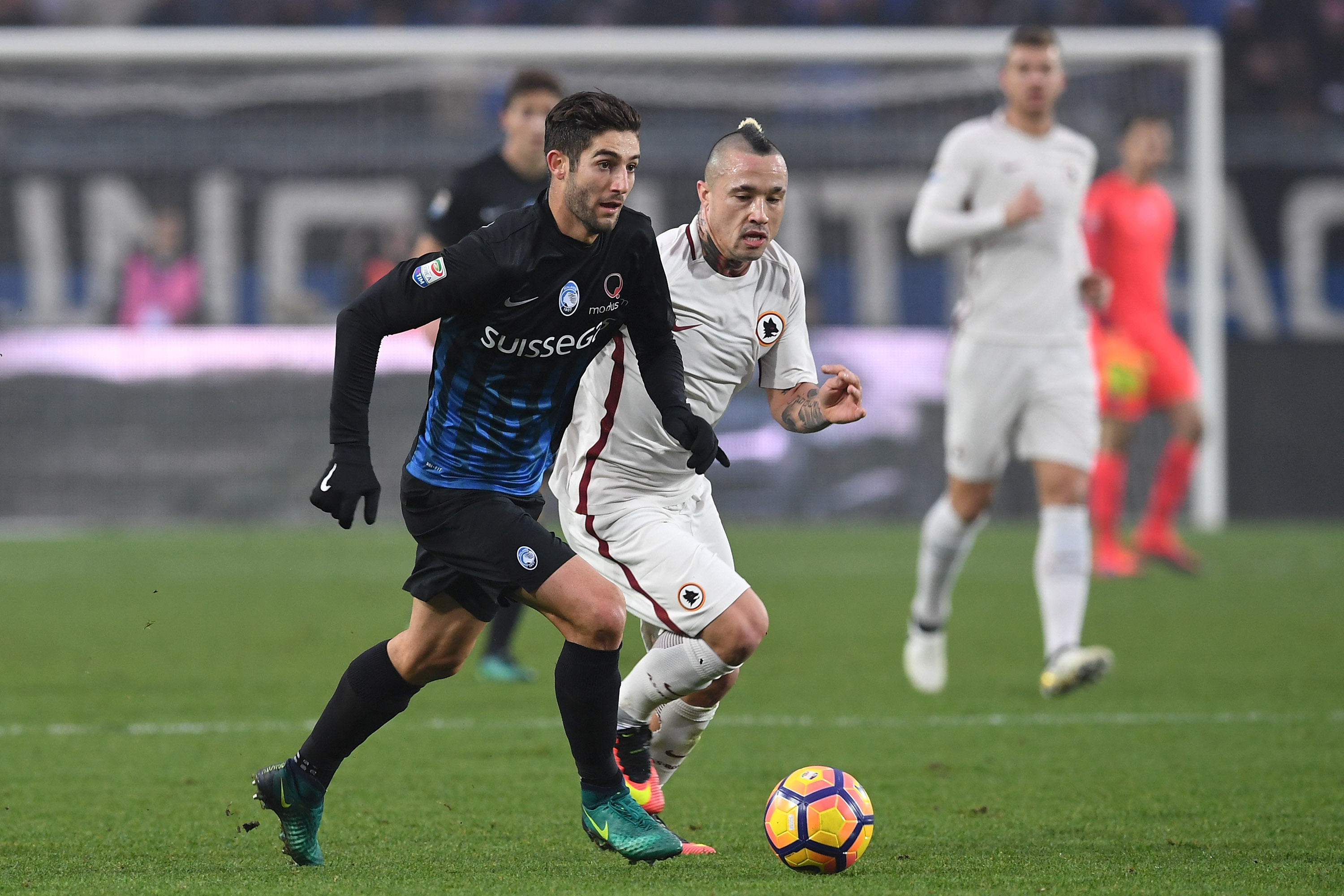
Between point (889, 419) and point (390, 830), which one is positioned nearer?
point (390, 830)

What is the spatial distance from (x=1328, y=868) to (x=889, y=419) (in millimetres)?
9911

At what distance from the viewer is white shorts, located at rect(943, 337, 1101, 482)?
682cm

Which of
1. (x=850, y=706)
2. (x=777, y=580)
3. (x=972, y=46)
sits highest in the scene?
(x=972, y=46)

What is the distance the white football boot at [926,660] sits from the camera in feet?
23.1

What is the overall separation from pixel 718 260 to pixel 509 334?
0.69 meters

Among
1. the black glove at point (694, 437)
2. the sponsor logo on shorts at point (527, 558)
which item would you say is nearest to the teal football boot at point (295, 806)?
the sponsor logo on shorts at point (527, 558)

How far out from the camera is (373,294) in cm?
395

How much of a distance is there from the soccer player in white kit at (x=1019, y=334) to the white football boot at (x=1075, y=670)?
11.5 inches

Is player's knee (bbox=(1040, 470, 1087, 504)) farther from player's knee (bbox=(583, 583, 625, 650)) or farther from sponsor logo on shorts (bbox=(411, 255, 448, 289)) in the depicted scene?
sponsor logo on shorts (bbox=(411, 255, 448, 289))

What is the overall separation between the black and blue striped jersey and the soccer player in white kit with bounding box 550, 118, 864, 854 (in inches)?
9.5

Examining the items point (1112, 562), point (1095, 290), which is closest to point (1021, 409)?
point (1095, 290)

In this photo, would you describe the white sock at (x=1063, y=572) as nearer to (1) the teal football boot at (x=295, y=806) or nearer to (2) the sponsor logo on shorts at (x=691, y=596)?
(2) the sponsor logo on shorts at (x=691, y=596)

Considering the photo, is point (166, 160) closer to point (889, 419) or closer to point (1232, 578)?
point (889, 419)

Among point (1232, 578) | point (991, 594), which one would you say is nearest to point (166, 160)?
point (991, 594)
